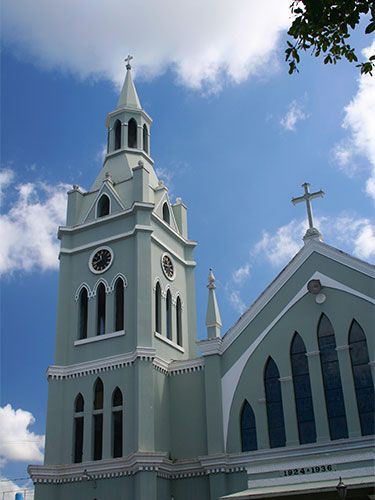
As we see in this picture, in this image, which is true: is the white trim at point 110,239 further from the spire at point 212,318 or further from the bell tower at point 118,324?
the spire at point 212,318

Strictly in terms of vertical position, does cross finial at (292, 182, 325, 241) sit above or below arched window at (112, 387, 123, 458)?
above

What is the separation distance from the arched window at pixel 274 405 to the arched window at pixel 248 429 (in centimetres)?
68

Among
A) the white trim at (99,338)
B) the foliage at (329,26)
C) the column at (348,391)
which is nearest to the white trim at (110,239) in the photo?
the white trim at (99,338)

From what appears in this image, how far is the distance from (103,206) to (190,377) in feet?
31.2

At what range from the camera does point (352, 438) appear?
21812 mm

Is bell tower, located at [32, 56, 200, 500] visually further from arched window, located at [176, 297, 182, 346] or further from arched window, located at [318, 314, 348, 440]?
arched window, located at [318, 314, 348, 440]

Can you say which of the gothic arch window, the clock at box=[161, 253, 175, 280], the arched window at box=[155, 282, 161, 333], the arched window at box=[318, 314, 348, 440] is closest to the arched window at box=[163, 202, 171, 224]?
the clock at box=[161, 253, 175, 280]

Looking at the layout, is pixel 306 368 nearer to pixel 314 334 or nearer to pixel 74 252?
pixel 314 334

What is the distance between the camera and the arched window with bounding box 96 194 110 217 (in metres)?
31.1

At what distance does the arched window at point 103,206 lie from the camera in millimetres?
31148

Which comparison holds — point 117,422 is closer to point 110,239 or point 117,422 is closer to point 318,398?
point 110,239

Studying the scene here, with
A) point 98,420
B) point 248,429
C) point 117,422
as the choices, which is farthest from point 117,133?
point 248,429

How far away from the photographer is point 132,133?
34625mm

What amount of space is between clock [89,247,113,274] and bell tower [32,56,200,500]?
0.16 ft
